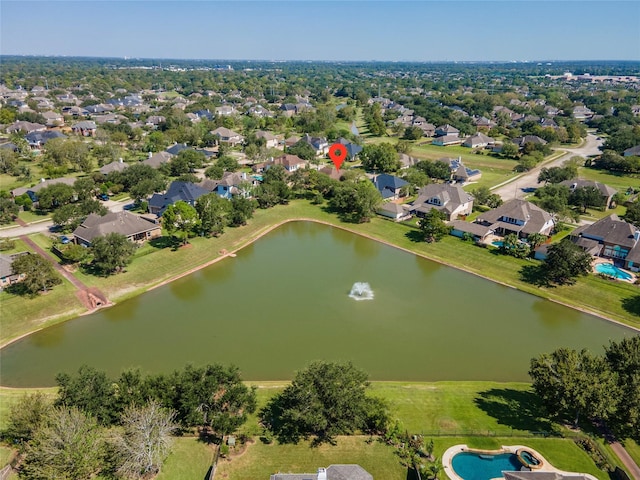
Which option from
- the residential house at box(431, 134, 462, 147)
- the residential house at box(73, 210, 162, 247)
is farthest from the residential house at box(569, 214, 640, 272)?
the residential house at box(431, 134, 462, 147)

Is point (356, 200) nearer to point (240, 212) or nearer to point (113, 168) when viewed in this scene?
point (240, 212)

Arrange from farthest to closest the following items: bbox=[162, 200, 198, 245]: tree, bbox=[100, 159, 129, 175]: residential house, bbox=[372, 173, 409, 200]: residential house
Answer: bbox=[100, 159, 129, 175]: residential house → bbox=[372, 173, 409, 200]: residential house → bbox=[162, 200, 198, 245]: tree

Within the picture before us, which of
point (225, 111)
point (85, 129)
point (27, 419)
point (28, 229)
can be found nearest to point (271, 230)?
point (28, 229)

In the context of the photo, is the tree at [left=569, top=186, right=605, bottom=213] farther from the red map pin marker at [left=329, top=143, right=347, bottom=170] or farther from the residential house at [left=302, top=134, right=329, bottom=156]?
the residential house at [left=302, top=134, right=329, bottom=156]

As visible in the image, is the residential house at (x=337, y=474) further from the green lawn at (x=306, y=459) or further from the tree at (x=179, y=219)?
the tree at (x=179, y=219)

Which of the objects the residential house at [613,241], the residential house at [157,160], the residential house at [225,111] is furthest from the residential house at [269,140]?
the residential house at [613,241]

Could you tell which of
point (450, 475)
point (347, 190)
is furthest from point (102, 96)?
point (450, 475)

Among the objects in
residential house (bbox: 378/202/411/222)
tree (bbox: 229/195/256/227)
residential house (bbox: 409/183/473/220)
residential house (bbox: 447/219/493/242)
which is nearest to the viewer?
residential house (bbox: 447/219/493/242)
